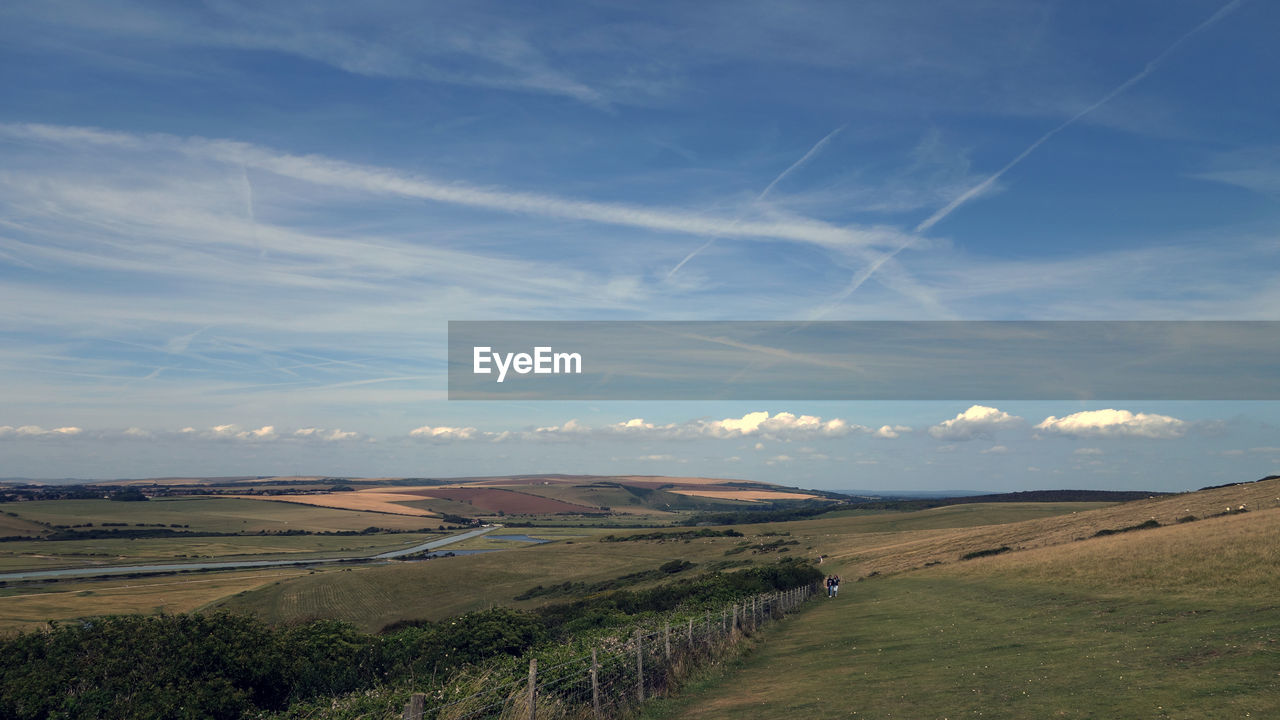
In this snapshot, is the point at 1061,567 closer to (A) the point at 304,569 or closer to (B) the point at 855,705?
(B) the point at 855,705

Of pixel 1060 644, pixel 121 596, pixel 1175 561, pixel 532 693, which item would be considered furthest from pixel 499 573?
pixel 532 693

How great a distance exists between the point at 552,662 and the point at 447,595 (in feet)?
253

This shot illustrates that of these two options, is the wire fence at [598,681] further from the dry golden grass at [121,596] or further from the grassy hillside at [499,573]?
the dry golden grass at [121,596]

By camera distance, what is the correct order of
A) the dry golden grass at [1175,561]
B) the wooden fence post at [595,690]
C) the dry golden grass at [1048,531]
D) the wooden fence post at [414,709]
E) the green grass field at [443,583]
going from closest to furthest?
the wooden fence post at [414,709] → the wooden fence post at [595,690] → the dry golden grass at [1175,561] → the dry golden grass at [1048,531] → the green grass field at [443,583]

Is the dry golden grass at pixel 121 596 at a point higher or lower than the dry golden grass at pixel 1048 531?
lower

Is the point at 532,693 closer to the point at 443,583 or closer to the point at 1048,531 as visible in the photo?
the point at 1048,531

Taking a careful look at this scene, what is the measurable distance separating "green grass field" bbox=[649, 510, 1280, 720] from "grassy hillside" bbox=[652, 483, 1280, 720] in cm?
7

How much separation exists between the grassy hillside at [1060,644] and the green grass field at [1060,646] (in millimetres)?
66

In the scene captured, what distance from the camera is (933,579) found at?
48562 mm

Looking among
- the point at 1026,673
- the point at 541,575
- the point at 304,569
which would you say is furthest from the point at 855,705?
the point at 304,569

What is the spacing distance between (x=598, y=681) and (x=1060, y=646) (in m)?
14.8

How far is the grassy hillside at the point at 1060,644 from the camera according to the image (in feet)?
53.9

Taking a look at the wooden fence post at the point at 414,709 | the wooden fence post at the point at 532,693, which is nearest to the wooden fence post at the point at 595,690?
the wooden fence post at the point at 532,693

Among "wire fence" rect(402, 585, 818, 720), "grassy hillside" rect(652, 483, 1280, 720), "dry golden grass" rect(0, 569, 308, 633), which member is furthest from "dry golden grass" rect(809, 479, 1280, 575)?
"dry golden grass" rect(0, 569, 308, 633)
